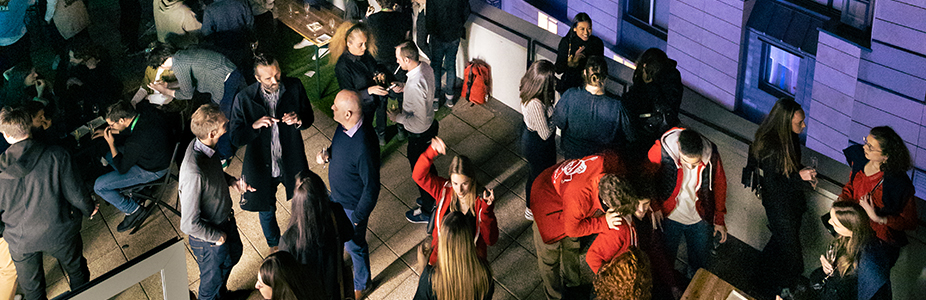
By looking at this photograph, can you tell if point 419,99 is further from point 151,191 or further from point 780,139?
point 151,191

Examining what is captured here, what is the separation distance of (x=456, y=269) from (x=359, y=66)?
9.18 feet

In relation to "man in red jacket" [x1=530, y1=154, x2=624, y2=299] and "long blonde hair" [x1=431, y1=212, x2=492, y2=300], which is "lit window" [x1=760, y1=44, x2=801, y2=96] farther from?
"long blonde hair" [x1=431, y1=212, x2=492, y2=300]

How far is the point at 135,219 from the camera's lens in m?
6.32

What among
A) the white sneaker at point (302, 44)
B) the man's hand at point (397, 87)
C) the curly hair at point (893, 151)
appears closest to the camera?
the curly hair at point (893, 151)

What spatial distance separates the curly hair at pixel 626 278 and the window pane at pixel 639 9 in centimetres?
368

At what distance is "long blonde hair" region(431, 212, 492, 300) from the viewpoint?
3.87 m

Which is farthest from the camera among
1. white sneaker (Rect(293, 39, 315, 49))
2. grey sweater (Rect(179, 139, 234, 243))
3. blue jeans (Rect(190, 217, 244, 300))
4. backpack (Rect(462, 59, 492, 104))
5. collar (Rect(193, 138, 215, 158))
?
white sneaker (Rect(293, 39, 315, 49))

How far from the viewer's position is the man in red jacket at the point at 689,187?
4590mm

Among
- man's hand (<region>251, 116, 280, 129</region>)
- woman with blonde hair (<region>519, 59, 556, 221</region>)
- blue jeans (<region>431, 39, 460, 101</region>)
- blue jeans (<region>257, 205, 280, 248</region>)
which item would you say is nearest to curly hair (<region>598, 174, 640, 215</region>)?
woman with blonde hair (<region>519, 59, 556, 221</region>)

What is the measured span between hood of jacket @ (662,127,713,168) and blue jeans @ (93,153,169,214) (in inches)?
159

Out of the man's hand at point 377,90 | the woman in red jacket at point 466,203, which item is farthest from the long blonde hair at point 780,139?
the man's hand at point 377,90

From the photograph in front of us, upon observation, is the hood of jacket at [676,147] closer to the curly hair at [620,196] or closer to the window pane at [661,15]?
the curly hair at [620,196]


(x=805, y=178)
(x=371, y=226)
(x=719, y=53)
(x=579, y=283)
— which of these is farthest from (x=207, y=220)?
(x=719, y=53)

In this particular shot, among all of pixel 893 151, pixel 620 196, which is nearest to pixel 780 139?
pixel 893 151
